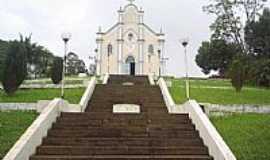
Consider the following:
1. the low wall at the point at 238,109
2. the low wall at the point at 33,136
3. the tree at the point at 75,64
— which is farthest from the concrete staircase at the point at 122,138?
the tree at the point at 75,64

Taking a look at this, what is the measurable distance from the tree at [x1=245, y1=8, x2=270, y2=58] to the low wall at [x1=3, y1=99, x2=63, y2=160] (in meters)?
37.3

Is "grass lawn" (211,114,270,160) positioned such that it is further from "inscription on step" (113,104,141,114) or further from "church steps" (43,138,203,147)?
"inscription on step" (113,104,141,114)

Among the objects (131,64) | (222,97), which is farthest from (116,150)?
(131,64)

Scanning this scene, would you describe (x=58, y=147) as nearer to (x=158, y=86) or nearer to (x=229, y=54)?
(x=158, y=86)

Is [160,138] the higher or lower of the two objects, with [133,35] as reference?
lower

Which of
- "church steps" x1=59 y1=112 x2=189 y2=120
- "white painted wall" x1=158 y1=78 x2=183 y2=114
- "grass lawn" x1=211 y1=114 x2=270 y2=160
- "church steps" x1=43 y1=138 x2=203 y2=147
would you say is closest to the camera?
"church steps" x1=43 y1=138 x2=203 y2=147

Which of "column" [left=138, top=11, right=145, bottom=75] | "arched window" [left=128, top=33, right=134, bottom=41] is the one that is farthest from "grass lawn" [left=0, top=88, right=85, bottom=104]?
"arched window" [left=128, top=33, right=134, bottom=41]

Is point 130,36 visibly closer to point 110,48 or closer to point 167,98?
point 110,48

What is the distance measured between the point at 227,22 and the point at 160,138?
3354 cm

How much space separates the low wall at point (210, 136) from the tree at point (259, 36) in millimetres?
35395

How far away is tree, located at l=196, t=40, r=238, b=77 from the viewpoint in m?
47.5

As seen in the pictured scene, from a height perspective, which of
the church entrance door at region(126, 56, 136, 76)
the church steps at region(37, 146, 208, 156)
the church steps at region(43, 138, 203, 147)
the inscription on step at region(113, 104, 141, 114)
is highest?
the church entrance door at region(126, 56, 136, 76)

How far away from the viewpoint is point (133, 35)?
190 ft

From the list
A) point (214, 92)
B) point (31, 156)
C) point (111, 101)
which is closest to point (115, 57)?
point (214, 92)
